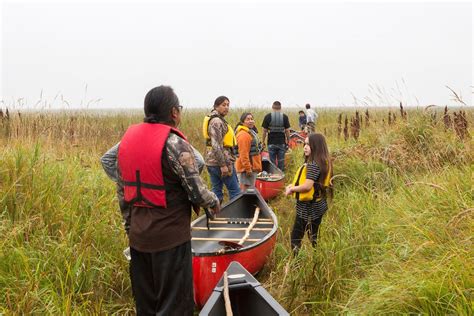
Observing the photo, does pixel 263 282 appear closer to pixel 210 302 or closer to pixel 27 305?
pixel 210 302

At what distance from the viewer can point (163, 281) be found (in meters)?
2.63

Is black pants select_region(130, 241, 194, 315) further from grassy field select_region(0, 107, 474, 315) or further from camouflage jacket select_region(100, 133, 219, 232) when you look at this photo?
grassy field select_region(0, 107, 474, 315)

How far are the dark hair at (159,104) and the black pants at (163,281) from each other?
872mm

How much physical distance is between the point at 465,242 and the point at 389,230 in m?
0.98

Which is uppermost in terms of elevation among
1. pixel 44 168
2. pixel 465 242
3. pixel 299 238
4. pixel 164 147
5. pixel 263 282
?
pixel 164 147

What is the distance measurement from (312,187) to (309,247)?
60 cm

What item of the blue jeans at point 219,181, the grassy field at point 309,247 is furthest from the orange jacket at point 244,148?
the grassy field at point 309,247

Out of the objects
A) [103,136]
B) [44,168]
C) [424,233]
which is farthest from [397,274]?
[103,136]

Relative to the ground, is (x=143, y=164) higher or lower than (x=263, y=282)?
higher

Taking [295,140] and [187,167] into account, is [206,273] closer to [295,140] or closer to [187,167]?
[187,167]

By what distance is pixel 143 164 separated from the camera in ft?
8.25

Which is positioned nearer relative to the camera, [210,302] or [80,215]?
[210,302]

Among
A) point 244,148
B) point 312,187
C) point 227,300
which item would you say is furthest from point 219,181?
point 227,300

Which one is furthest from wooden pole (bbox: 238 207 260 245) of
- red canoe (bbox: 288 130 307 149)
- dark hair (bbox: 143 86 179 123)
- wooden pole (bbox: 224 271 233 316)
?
red canoe (bbox: 288 130 307 149)
